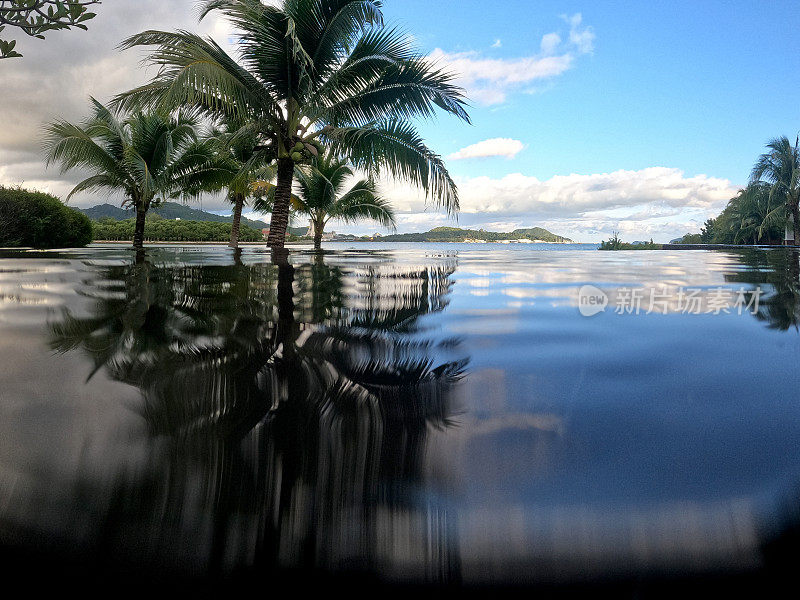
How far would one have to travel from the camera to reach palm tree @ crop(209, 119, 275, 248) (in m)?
10.3

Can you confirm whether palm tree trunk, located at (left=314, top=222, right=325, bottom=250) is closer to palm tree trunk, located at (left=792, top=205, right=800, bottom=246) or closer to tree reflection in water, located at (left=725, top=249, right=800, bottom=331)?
tree reflection in water, located at (left=725, top=249, right=800, bottom=331)

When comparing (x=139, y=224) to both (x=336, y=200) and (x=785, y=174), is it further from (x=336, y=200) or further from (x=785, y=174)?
(x=785, y=174)

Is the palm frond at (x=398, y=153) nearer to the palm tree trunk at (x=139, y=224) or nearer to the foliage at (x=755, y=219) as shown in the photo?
the palm tree trunk at (x=139, y=224)

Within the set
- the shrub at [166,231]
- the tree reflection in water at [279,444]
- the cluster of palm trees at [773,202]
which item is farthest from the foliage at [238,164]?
the cluster of palm trees at [773,202]

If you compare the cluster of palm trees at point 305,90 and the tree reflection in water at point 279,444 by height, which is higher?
the cluster of palm trees at point 305,90

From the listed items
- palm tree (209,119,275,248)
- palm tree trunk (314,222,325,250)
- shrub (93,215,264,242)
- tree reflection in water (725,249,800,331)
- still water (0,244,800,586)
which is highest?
palm tree (209,119,275,248)

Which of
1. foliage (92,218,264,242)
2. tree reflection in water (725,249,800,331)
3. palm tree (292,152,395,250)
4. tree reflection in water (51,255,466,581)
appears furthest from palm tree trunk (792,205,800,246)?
foliage (92,218,264,242)

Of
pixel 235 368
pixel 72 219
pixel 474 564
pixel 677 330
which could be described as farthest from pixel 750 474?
pixel 72 219

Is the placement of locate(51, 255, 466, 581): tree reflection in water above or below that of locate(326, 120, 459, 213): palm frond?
below

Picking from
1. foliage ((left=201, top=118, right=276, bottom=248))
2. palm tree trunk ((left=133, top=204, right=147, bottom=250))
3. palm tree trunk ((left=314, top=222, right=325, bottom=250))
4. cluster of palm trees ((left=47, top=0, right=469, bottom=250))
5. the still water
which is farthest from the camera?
palm tree trunk ((left=314, top=222, right=325, bottom=250))

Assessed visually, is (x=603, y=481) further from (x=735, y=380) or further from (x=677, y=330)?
(x=677, y=330)

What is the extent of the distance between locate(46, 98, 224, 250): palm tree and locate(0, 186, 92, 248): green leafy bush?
1.81 m

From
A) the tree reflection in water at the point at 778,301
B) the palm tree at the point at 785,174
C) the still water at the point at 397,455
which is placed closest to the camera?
the still water at the point at 397,455

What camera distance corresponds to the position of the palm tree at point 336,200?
51.6ft
